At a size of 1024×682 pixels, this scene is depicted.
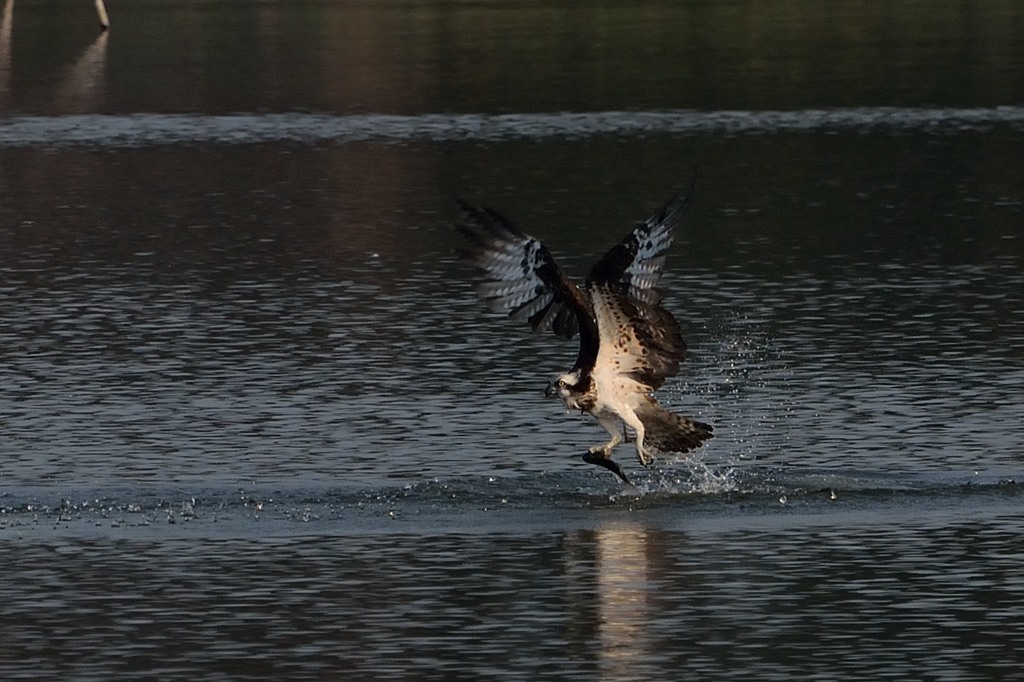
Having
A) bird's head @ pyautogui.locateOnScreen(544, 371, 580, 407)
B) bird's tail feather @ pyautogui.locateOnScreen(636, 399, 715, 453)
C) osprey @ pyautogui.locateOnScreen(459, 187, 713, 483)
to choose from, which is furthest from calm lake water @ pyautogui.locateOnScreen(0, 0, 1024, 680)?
bird's head @ pyautogui.locateOnScreen(544, 371, 580, 407)

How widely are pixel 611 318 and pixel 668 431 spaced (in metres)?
0.79

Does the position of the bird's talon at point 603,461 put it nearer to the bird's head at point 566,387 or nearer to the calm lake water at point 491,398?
the calm lake water at point 491,398

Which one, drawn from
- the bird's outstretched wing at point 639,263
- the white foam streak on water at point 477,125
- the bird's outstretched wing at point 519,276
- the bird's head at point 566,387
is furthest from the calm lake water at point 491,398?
the bird's outstretched wing at point 639,263

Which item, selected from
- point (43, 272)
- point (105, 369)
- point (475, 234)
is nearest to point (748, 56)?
point (43, 272)

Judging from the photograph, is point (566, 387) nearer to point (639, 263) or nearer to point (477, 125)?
point (639, 263)

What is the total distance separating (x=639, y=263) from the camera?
1495cm

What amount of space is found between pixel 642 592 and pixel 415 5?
166ft

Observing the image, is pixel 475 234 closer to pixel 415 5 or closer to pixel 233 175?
pixel 233 175

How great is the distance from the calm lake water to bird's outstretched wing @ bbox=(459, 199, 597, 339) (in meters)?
0.96

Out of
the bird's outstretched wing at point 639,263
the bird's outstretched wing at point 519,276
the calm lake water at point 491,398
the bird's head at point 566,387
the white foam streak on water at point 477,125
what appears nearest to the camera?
the calm lake water at point 491,398

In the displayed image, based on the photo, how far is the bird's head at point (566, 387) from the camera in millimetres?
14734

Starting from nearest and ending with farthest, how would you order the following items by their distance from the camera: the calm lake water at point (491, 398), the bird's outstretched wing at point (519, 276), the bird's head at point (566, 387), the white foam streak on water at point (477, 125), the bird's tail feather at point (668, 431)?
the calm lake water at point (491, 398)
the bird's outstretched wing at point (519, 276)
the bird's head at point (566, 387)
the bird's tail feather at point (668, 431)
the white foam streak on water at point (477, 125)

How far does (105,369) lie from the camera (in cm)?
1927

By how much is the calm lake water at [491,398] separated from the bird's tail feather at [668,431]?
255mm
